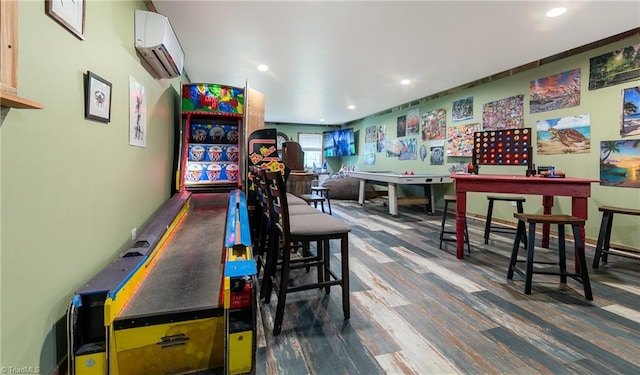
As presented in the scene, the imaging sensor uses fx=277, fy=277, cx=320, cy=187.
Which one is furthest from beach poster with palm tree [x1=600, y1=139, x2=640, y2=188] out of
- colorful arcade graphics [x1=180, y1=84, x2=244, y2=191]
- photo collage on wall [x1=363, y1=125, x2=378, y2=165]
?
photo collage on wall [x1=363, y1=125, x2=378, y2=165]

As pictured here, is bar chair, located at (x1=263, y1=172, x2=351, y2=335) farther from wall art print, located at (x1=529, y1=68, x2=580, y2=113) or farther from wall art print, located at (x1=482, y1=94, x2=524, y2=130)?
wall art print, located at (x1=482, y1=94, x2=524, y2=130)

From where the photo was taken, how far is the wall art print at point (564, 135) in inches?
147

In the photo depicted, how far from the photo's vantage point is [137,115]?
236cm

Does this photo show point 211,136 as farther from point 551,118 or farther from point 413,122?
point 413,122

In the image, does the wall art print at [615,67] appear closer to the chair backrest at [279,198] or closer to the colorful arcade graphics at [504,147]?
Answer: the colorful arcade graphics at [504,147]

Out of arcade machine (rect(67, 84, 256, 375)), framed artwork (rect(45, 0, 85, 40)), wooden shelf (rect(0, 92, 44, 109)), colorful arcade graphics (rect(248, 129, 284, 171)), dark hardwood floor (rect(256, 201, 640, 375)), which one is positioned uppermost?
framed artwork (rect(45, 0, 85, 40))

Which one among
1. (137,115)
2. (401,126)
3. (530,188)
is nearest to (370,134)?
(401,126)

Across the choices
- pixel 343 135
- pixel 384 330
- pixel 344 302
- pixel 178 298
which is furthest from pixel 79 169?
pixel 343 135

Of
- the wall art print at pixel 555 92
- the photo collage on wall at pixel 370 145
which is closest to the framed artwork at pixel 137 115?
the wall art print at pixel 555 92

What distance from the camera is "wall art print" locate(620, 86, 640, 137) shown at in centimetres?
322

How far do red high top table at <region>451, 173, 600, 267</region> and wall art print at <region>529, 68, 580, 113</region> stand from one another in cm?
154

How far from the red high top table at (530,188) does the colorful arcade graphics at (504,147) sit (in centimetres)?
58

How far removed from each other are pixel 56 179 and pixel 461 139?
19.7ft

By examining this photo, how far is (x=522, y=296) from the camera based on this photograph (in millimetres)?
2305
